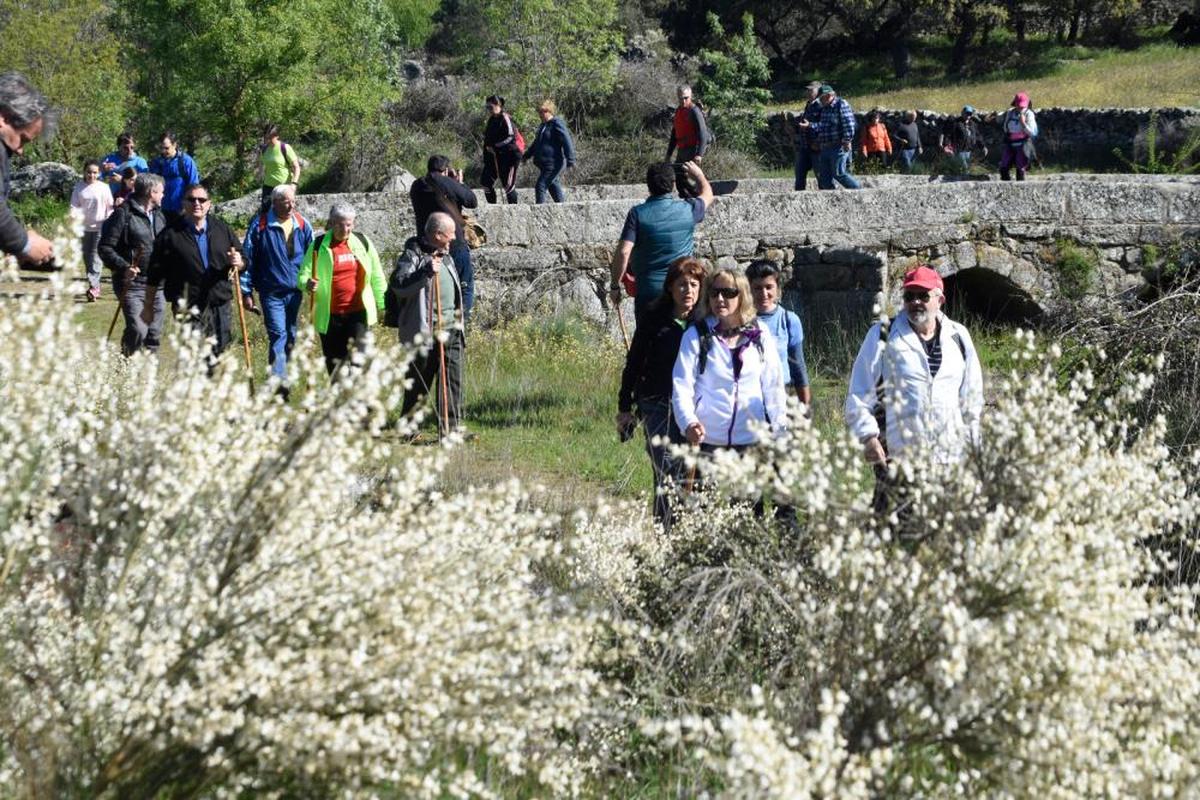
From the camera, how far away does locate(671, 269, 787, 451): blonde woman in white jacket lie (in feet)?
20.0

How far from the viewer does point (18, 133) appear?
17.8 ft

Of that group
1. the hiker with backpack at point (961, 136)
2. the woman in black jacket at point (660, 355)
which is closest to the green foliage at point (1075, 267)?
the woman in black jacket at point (660, 355)

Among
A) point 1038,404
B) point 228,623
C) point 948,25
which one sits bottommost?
point 228,623

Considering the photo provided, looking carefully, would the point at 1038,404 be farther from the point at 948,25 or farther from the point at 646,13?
the point at 646,13

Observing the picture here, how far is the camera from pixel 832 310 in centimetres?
1284

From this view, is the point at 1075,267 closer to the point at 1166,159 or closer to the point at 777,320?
the point at 777,320

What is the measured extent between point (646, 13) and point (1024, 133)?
28.8 m

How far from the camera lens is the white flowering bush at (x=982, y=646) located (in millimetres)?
3219

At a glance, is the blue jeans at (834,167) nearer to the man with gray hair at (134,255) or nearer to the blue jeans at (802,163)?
the blue jeans at (802,163)

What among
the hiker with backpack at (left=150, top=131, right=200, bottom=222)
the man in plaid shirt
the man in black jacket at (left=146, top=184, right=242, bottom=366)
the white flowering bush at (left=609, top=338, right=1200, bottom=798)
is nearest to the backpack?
the white flowering bush at (left=609, top=338, right=1200, bottom=798)

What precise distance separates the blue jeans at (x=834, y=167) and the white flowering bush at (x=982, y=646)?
11.7m

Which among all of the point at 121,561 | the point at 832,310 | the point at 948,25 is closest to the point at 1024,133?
the point at 832,310

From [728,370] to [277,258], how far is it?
15.2 feet

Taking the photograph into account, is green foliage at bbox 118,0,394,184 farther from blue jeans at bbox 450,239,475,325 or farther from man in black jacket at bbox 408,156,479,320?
blue jeans at bbox 450,239,475,325
